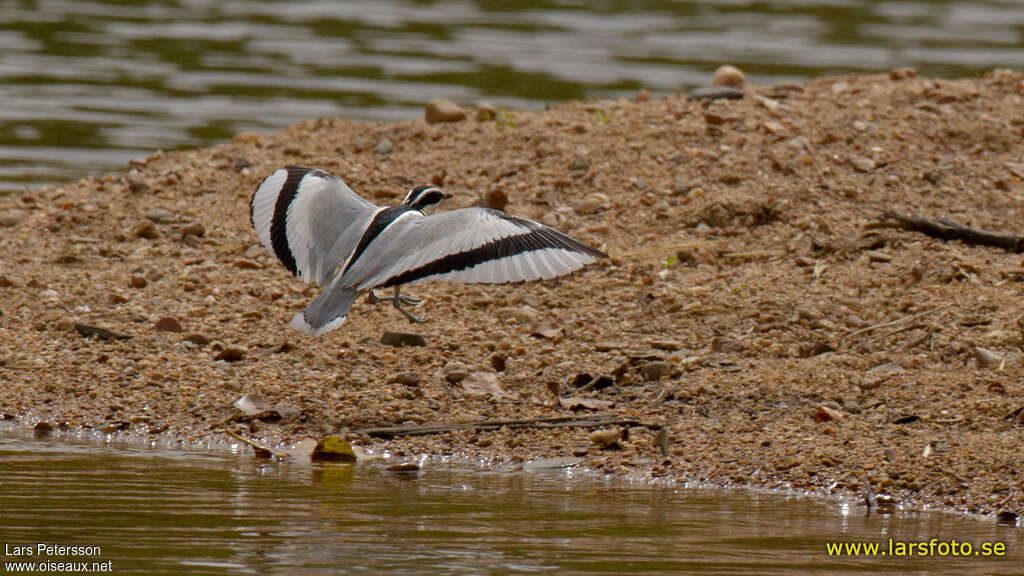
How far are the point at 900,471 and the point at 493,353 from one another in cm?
208

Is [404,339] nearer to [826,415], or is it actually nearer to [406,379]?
[406,379]

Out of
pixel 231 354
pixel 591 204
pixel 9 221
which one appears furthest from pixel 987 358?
pixel 9 221

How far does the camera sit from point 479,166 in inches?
382

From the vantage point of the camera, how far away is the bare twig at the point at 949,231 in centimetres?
794

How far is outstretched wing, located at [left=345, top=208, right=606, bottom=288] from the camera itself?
6.37m

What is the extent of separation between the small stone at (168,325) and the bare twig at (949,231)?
11.5 ft

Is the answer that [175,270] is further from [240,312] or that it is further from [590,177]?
[590,177]

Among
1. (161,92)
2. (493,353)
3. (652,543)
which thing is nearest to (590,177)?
(493,353)

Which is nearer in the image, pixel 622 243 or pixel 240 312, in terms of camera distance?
pixel 240 312

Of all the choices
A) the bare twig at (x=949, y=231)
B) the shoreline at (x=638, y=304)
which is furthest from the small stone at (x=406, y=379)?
the bare twig at (x=949, y=231)

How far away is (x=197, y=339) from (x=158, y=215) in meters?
1.90

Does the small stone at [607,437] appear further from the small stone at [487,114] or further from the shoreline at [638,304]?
the small stone at [487,114]

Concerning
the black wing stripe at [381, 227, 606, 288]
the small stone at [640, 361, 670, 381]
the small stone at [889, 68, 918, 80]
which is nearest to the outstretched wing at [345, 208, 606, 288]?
the black wing stripe at [381, 227, 606, 288]

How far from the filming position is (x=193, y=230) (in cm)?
888
